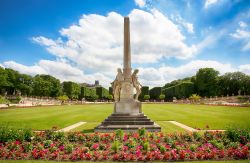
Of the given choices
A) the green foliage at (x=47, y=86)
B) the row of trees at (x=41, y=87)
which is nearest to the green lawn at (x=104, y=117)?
the row of trees at (x=41, y=87)

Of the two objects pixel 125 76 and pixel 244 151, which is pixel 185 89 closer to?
pixel 125 76

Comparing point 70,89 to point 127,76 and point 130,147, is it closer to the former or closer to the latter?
point 127,76

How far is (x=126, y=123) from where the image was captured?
49.7ft

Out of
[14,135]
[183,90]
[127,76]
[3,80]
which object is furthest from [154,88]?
[14,135]

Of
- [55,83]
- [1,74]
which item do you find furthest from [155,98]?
[1,74]

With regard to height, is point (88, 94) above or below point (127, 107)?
above

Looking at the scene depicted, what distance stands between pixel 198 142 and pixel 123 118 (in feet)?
20.6

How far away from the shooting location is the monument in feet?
49.3

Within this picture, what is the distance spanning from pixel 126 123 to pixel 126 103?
181cm

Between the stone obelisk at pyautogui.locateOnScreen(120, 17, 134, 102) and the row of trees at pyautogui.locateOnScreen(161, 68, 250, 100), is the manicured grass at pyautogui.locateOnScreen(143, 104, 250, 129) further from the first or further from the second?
the row of trees at pyautogui.locateOnScreen(161, 68, 250, 100)

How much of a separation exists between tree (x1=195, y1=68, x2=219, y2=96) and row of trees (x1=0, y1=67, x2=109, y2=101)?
3184cm

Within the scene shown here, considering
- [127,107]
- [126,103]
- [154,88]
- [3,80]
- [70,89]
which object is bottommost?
[127,107]

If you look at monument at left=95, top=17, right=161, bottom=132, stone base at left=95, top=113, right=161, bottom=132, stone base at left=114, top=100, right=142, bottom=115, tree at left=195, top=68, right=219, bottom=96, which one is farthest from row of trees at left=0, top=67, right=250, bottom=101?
stone base at left=95, top=113, right=161, bottom=132

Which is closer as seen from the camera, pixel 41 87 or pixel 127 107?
pixel 127 107
